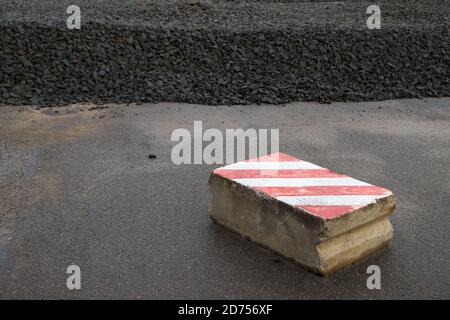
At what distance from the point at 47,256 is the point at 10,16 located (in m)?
7.99

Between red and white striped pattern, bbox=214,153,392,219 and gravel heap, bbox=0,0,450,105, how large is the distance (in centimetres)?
442

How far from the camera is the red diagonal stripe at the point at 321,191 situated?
5.66m

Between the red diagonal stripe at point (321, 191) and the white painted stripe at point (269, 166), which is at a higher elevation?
the white painted stripe at point (269, 166)

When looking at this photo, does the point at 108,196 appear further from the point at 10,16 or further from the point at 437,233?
the point at 10,16

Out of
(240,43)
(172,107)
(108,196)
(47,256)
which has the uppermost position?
(240,43)

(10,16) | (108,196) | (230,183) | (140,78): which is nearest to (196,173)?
(108,196)

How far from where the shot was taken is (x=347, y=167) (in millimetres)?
8031

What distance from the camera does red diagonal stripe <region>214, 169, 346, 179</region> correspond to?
6109 millimetres

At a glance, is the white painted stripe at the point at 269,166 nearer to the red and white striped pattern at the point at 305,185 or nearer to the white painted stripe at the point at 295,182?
the red and white striped pattern at the point at 305,185

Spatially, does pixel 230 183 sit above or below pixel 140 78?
below

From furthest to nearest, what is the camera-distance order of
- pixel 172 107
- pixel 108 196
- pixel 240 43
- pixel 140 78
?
1. pixel 240 43
2. pixel 140 78
3. pixel 172 107
4. pixel 108 196

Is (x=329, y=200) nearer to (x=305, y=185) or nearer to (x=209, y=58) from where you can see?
(x=305, y=185)

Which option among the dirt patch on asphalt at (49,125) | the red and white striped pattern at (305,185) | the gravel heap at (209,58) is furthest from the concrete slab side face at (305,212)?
the gravel heap at (209,58)

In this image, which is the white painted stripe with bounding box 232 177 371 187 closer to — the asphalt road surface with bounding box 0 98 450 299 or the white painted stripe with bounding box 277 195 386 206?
the white painted stripe with bounding box 277 195 386 206
